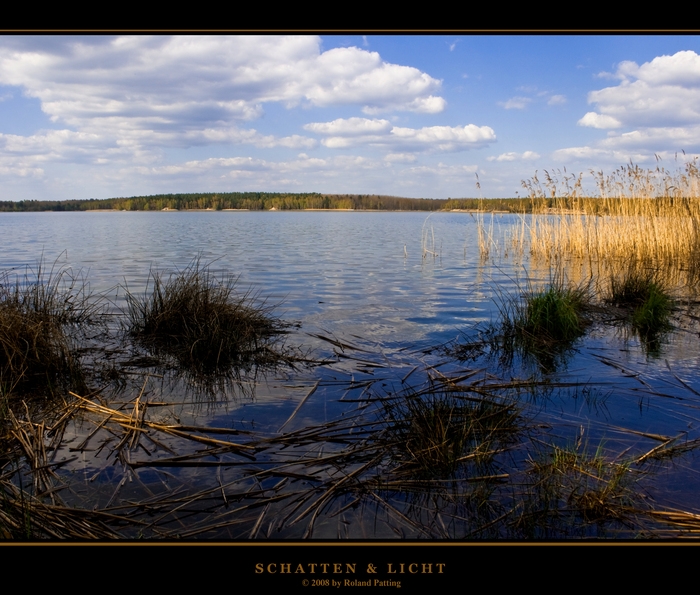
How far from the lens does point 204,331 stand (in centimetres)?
734

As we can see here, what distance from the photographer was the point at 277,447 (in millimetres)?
4266

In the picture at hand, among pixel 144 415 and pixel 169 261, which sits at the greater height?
pixel 169 261

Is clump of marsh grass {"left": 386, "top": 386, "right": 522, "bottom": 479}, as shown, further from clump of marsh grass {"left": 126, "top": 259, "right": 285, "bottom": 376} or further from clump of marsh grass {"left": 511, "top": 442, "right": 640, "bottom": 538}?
clump of marsh grass {"left": 126, "top": 259, "right": 285, "bottom": 376}

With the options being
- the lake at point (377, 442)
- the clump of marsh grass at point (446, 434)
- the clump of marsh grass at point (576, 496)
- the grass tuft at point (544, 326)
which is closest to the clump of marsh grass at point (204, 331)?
the lake at point (377, 442)

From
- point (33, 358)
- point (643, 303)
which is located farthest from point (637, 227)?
point (33, 358)

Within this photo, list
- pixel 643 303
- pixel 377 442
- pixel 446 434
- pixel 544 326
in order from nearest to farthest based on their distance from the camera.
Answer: pixel 446 434 → pixel 377 442 → pixel 544 326 → pixel 643 303

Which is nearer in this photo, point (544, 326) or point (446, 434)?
point (446, 434)

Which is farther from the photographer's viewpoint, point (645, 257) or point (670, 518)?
point (645, 257)

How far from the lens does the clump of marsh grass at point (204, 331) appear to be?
22.6 feet

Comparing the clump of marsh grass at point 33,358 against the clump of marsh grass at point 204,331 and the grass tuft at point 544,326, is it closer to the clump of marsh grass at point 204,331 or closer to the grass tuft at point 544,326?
the clump of marsh grass at point 204,331

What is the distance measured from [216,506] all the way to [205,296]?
186 inches

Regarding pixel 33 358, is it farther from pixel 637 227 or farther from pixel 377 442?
pixel 637 227
